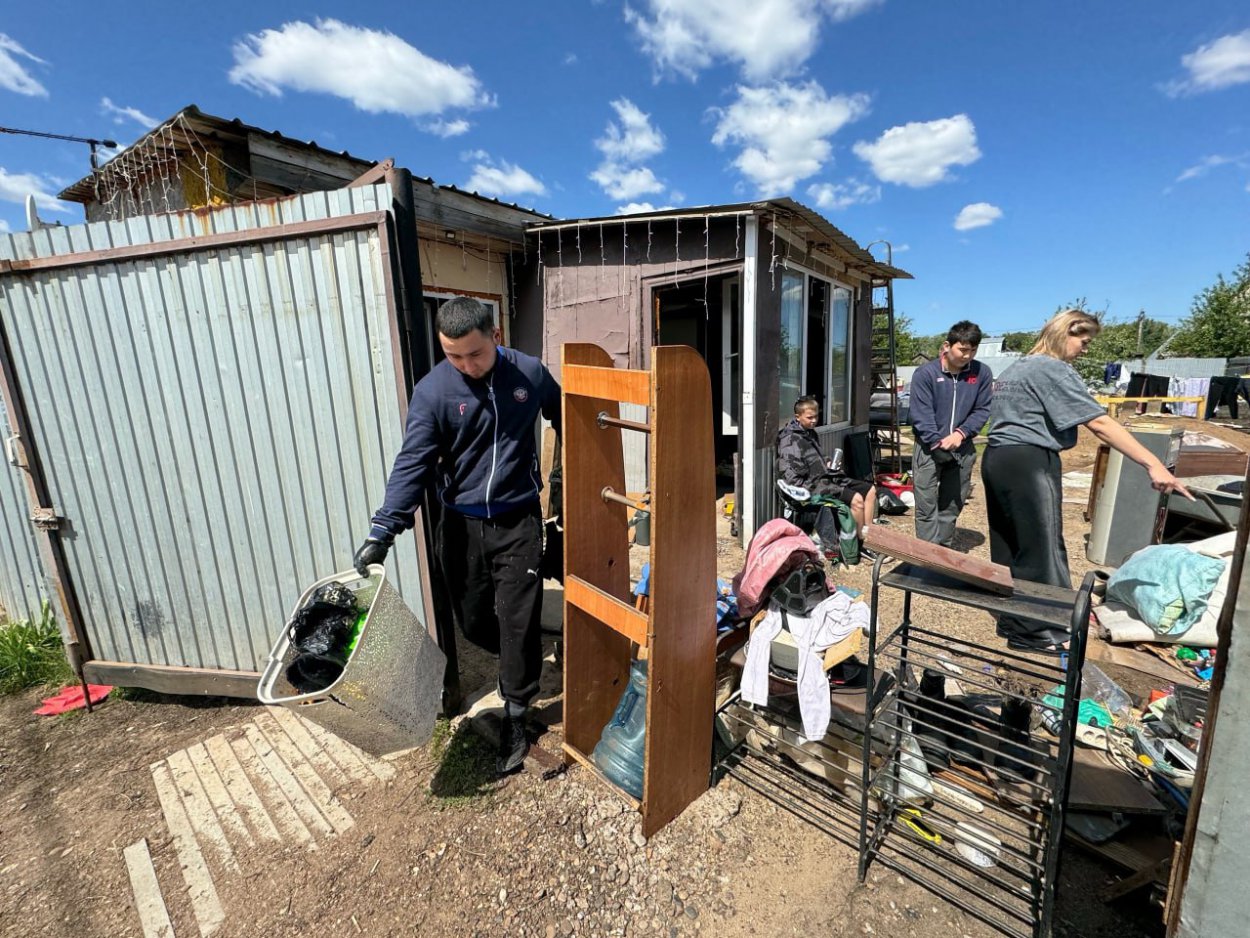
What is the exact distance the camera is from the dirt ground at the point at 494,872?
182 cm

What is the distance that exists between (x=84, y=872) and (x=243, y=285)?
2364 mm

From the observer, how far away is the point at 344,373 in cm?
252

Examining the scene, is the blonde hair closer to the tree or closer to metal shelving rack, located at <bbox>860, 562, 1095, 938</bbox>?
metal shelving rack, located at <bbox>860, 562, 1095, 938</bbox>

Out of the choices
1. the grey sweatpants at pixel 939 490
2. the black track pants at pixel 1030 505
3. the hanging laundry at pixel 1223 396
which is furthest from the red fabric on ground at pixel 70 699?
the hanging laundry at pixel 1223 396

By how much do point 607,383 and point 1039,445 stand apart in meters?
2.51

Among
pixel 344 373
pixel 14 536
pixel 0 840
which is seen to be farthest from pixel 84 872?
pixel 14 536

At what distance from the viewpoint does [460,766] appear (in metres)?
2.50

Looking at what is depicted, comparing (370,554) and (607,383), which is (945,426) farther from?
(370,554)

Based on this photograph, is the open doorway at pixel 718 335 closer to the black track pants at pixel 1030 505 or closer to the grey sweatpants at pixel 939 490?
the grey sweatpants at pixel 939 490

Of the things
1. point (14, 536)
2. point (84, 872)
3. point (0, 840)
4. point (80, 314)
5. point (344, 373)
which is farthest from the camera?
point (14, 536)

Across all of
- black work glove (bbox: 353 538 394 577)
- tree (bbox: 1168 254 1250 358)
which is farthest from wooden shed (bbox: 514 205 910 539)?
tree (bbox: 1168 254 1250 358)

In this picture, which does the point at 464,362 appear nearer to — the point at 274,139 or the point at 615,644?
the point at 615,644

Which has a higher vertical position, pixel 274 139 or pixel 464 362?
pixel 274 139

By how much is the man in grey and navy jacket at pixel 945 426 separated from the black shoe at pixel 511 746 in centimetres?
347
